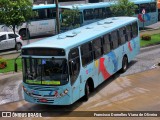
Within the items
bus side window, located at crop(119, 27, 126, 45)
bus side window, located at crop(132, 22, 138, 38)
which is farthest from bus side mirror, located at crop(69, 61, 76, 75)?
bus side window, located at crop(132, 22, 138, 38)

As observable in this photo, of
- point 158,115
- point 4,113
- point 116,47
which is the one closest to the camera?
point 158,115

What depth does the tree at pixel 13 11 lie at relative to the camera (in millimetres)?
28728

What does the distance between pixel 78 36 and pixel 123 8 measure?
22.1 meters

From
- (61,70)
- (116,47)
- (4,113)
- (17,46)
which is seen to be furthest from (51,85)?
(17,46)

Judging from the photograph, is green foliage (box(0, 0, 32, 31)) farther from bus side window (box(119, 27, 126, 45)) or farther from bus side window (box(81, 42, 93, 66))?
bus side window (box(81, 42, 93, 66))

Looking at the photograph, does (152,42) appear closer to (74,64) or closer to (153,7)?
(153,7)

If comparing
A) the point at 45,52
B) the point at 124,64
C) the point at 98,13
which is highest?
the point at 98,13

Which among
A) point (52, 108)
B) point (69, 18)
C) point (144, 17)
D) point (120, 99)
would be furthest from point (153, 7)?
point (52, 108)

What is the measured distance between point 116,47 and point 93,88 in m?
4.04

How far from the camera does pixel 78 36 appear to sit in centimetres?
1809

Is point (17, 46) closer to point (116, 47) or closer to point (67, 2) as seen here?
point (116, 47)

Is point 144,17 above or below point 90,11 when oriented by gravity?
below

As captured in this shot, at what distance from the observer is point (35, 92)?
15.8 metres

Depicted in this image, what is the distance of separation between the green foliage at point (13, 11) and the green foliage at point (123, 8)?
42.4 ft
